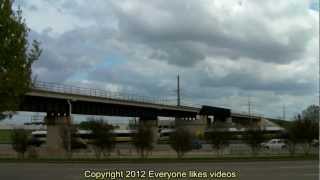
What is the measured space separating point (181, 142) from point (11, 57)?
104ft

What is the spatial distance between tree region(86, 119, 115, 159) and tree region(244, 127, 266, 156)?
42.0 ft

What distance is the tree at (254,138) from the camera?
56.8 m

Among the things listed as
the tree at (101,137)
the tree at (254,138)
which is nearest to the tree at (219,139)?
the tree at (254,138)

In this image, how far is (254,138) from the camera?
5681cm

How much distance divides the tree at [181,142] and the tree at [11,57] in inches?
1197

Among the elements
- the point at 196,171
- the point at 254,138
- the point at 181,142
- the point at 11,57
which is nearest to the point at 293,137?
the point at 254,138

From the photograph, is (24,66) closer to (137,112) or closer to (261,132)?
(261,132)

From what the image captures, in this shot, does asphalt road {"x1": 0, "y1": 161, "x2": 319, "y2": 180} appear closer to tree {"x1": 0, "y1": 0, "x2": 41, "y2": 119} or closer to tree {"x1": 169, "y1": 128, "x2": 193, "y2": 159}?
tree {"x1": 0, "y1": 0, "x2": 41, "y2": 119}

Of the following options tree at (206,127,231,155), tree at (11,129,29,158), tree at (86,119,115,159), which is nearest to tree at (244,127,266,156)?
tree at (206,127,231,155)

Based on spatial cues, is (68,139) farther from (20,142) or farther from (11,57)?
(11,57)

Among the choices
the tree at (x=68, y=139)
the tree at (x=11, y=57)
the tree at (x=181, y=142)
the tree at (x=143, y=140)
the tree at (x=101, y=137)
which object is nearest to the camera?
the tree at (x=11, y=57)

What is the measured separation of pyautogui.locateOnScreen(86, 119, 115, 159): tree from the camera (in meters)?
57.6

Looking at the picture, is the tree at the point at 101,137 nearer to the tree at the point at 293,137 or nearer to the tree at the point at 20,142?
the tree at the point at 20,142

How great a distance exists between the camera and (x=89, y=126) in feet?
194
